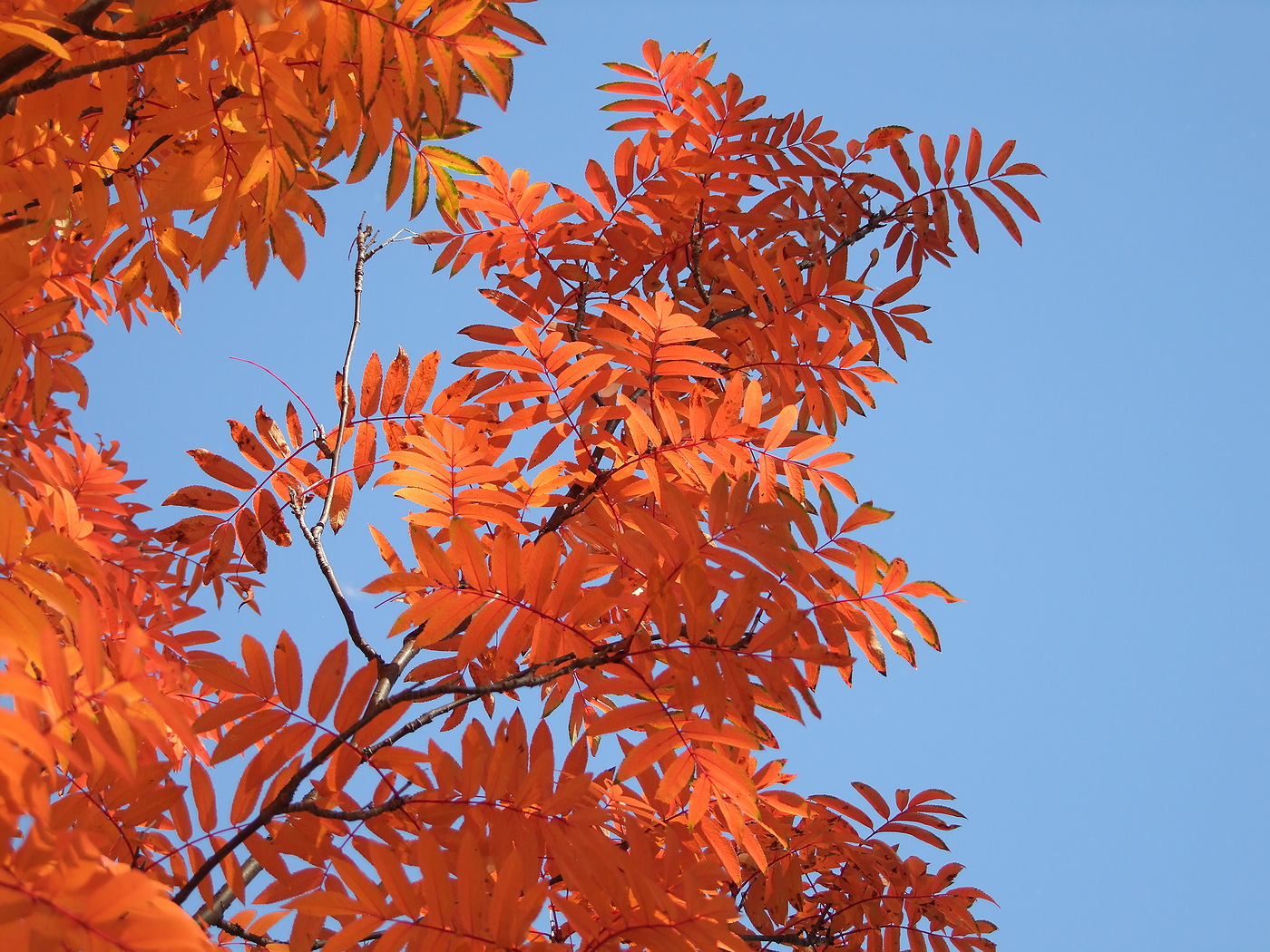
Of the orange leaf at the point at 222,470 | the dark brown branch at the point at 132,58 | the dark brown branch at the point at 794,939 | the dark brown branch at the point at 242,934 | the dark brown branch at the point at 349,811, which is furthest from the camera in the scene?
the dark brown branch at the point at 794,939

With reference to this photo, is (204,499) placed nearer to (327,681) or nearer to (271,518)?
(271,518)

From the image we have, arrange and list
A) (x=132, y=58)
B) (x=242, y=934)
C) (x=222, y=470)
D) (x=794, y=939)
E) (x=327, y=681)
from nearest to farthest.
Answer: (x=132, y=58), (x=327, y=681), (x=242, y=934), (x=222, y=470), (x=794, y=939)

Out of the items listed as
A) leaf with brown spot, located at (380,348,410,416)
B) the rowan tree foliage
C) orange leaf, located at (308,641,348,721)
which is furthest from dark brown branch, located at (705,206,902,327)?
orange leaf, located at (308,641,348,721)

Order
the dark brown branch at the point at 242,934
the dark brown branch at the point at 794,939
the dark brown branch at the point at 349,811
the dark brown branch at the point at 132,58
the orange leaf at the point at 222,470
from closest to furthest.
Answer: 1. the dark brown branch at the point at 132,58
2. the dark brown branch at the point at 349,811
3. the dark brown branch at the point at 242,934
4. the orange leaf at the point at 222,470
5. the dark brown branch at the point at 794,939

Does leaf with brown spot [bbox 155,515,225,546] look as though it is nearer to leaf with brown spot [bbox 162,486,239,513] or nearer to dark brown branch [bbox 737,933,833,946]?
leaf with brown spot [bbox 162,486,239,513]

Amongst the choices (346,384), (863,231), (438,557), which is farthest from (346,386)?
(863,231)

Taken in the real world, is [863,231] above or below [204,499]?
above

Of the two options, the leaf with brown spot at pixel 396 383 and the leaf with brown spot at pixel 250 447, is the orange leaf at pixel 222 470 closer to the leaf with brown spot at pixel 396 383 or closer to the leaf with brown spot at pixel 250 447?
the leaf with brown spot at pixel 250 447

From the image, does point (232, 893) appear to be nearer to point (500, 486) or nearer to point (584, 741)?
point (584, 741)

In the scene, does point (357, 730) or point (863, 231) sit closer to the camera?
point (357, 730)

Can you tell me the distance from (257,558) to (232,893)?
2.35ft

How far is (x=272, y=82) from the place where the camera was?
47.0 inches

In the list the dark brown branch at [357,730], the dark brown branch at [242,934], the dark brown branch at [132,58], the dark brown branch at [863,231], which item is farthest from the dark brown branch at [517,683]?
the dark brown branch at [863,231]

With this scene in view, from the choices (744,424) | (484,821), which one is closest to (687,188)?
(744,424)
